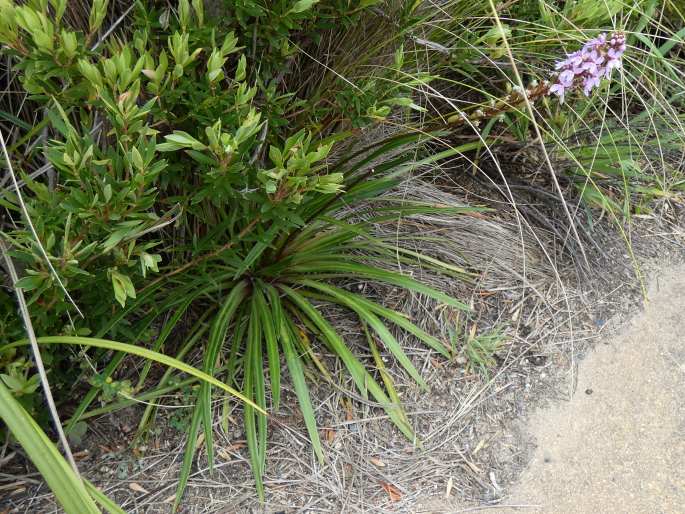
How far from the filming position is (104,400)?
1.59m

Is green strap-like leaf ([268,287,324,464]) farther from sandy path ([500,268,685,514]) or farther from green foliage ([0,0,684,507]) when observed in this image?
sandy path ([500,268,685,514])

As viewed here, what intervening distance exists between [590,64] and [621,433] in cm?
104

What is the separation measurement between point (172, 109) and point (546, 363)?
1320 mm

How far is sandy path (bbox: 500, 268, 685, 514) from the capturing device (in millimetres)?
1693

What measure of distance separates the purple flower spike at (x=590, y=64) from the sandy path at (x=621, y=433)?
88cm

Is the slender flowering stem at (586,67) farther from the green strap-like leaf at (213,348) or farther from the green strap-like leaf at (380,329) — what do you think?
the green strap-like leaf at (213,348)

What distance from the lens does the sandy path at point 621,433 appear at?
1.69 m

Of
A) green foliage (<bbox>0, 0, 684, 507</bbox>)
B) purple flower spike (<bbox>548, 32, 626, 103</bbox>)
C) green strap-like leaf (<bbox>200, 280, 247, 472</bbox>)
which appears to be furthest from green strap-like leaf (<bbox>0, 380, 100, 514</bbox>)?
purple flower spike (<bbox>548, 32, 626, 103</bbox>)

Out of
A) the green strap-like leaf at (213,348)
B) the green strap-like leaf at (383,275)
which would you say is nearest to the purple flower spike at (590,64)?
the green strap-like leaf at (383,275)

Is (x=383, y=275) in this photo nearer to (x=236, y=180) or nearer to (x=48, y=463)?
(x=236, y=180)

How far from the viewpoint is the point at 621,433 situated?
5.98 feet

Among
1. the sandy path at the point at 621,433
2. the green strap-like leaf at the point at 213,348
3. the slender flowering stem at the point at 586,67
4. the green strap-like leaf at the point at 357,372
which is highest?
the slender flowering stem at the point at 586,67

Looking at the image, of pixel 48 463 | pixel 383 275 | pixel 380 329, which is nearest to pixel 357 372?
pixel 380 329

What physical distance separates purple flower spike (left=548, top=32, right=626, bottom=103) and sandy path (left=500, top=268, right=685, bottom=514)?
875 millimetres
